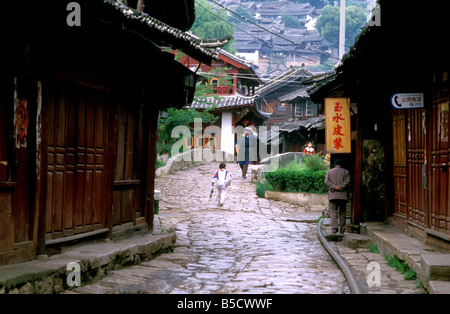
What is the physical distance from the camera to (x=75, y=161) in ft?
32.4

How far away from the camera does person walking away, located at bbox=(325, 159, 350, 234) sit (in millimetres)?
14234

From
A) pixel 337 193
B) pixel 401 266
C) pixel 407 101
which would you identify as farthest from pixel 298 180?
pixel 401 266

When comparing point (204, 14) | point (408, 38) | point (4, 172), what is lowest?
point (4, 172)

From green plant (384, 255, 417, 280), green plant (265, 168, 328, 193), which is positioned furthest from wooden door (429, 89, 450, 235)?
green plant (265, 168, 328, 193)

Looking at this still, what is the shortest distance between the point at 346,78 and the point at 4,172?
9827 millimetres

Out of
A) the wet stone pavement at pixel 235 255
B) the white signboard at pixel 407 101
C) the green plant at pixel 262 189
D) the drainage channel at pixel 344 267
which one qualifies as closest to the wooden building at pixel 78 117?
the wet stone pavement at pixel 235 255

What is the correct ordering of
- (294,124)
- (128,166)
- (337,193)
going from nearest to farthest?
(128,166)
(337,193)
(294,124)

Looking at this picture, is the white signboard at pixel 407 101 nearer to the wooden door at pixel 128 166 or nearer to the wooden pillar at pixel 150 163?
the wooden door at pixel 128 166

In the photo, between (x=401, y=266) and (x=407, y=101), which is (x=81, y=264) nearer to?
(x=401, y=266)

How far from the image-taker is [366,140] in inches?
569

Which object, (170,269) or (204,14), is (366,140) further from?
(204,14)

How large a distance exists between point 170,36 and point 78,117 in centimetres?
237

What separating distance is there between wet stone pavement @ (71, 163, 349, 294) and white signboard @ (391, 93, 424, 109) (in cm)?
341
